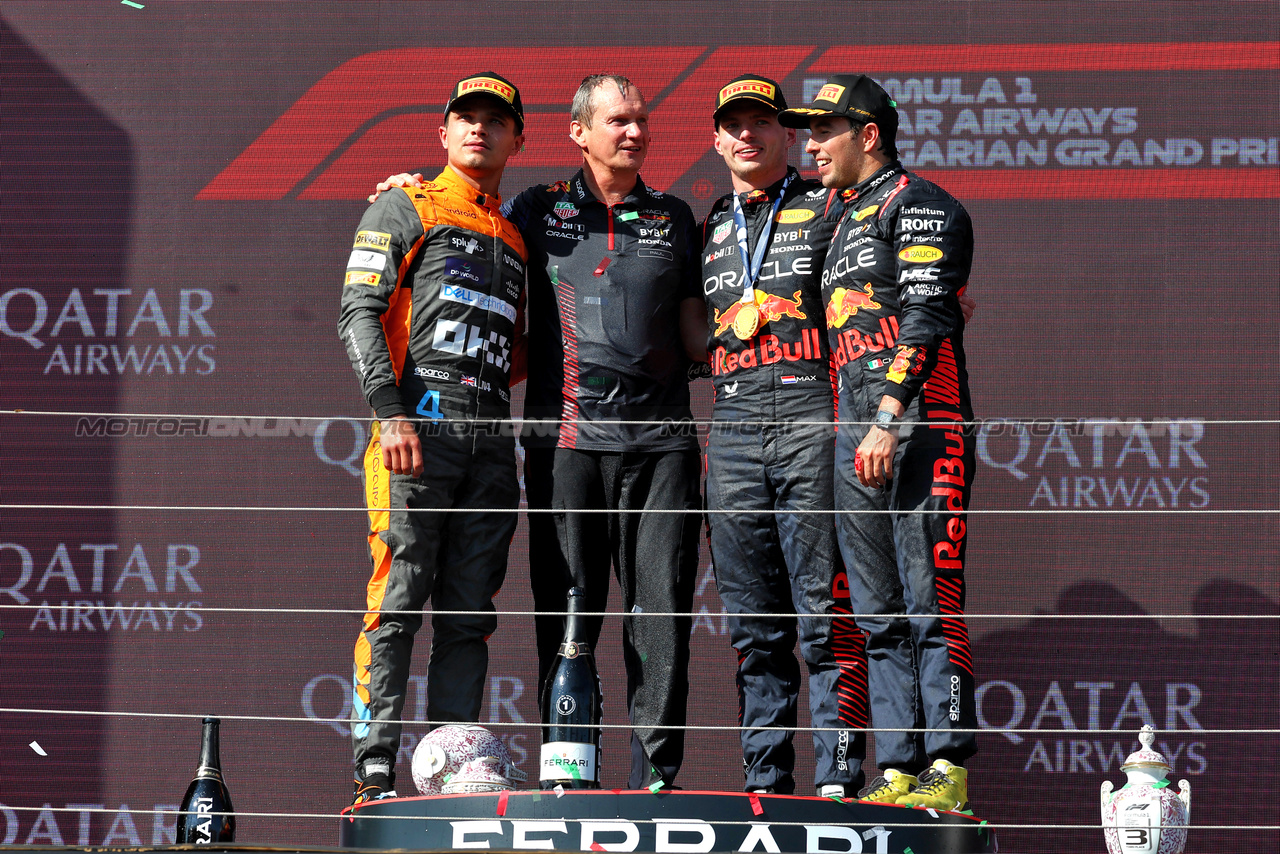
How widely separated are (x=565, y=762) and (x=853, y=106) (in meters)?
1.34

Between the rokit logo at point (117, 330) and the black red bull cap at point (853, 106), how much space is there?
1.89m

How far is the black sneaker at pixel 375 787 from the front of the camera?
2428 mm

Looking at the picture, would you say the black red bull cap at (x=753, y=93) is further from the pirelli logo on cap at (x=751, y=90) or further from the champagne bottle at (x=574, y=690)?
the champagne bottle at (x=574, y=690)

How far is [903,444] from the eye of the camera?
2.47 m

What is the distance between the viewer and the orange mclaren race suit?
2.57 m

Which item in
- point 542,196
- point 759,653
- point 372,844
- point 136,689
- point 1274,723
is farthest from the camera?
point 136,689

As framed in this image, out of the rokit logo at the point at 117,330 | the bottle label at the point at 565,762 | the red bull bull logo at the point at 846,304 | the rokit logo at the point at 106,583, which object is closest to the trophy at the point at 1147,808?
the red bull bull logo at the point at 846,304

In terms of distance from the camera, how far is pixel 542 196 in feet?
9.71

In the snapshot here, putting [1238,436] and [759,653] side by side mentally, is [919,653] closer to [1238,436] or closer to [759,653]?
[759,653]

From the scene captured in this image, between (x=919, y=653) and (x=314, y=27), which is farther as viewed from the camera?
(x=314, y=27)

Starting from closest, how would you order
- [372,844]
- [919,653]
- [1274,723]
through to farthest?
[372,844] < [919,653] < [1274,723]

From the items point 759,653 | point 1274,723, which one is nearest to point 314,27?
point 759,653

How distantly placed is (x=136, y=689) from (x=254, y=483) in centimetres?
62

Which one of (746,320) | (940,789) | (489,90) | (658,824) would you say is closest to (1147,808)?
(940,789)
